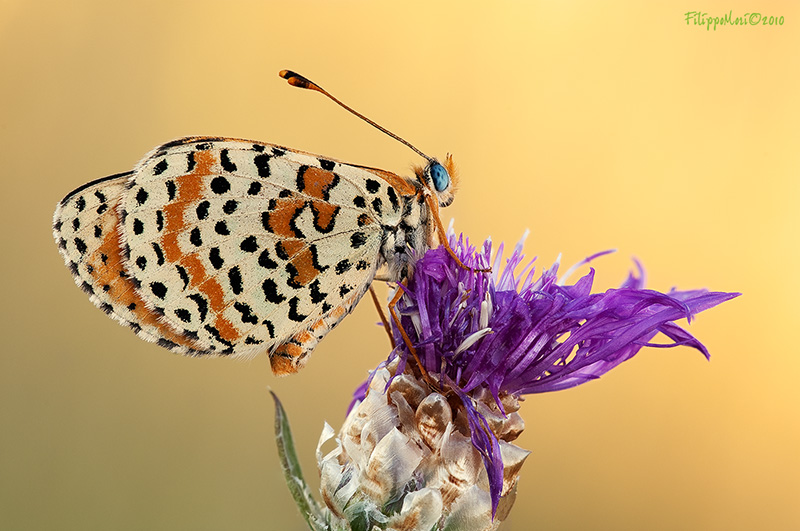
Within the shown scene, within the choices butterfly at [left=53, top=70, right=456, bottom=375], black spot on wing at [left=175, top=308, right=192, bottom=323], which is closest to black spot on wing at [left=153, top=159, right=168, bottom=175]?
butterfly at [left=53, top=70, right=456, bottom=375]

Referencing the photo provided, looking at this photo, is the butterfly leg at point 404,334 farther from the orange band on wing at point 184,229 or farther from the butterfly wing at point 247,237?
the orange band on wing at point 184,229

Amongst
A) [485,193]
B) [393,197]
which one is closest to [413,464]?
[393,197]

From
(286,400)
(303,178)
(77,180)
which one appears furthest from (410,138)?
(303,178)

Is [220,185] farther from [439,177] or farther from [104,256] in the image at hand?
[439,177]

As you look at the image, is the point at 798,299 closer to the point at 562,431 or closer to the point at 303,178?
→ the point at 562,431

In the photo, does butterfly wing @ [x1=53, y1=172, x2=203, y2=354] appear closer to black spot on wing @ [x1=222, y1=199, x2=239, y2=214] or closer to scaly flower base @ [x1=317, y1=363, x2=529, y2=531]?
black spot on wing @ [x1=222, y1=199, x2=239, y2=214]

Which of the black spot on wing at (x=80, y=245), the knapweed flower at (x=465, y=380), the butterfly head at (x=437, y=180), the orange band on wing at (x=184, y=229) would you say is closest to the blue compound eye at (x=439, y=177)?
the butterfly head at (x=437, y=180)
